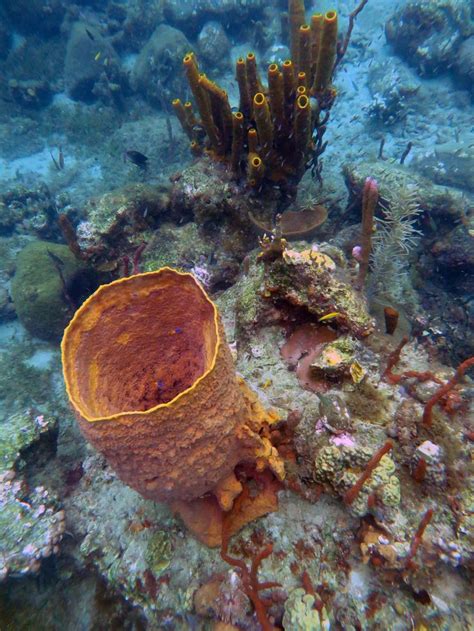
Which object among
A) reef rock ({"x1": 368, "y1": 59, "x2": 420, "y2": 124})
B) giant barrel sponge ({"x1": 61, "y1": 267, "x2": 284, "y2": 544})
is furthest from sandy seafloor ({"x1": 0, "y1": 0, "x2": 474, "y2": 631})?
reef rock ({"x1": 368, "y1": 59, "x2": 420, "y2": 124})

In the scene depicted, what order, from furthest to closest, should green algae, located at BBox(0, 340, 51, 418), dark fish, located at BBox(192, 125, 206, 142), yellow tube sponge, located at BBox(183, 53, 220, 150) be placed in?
green algae, located at BBox(0, 340, 51, 418) → dark fish, located at BBox(192, 125, 206, 142) → yellow tube sponge, located at BBox(183, 53, 220, 150)

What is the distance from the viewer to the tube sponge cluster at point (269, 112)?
14.3ft

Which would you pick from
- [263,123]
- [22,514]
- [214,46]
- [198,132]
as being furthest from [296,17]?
[22,514]

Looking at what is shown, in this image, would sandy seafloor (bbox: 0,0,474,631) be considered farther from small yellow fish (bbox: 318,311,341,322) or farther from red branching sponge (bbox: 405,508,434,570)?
small yellow fish (bbox: 318,311,341,322)

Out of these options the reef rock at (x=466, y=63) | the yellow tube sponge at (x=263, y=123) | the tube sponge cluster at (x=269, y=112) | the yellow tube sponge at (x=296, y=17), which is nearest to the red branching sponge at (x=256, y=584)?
the tube sponge cluster at (x=269, y=112)

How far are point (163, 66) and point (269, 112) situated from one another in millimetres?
9402

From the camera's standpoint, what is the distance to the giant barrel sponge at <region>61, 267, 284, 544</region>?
1828 millimetres

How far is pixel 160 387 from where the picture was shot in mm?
2867

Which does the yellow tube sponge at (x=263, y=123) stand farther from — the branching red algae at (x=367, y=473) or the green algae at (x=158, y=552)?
the green algae at (x=158, y=552)

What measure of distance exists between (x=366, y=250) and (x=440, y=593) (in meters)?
2.46

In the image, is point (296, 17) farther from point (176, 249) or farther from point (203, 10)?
point (203, 10)

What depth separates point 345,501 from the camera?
7.54 ft

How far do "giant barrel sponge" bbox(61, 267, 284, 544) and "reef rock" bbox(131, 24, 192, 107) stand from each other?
11497 mm

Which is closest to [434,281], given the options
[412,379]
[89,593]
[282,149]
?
[282,149]
